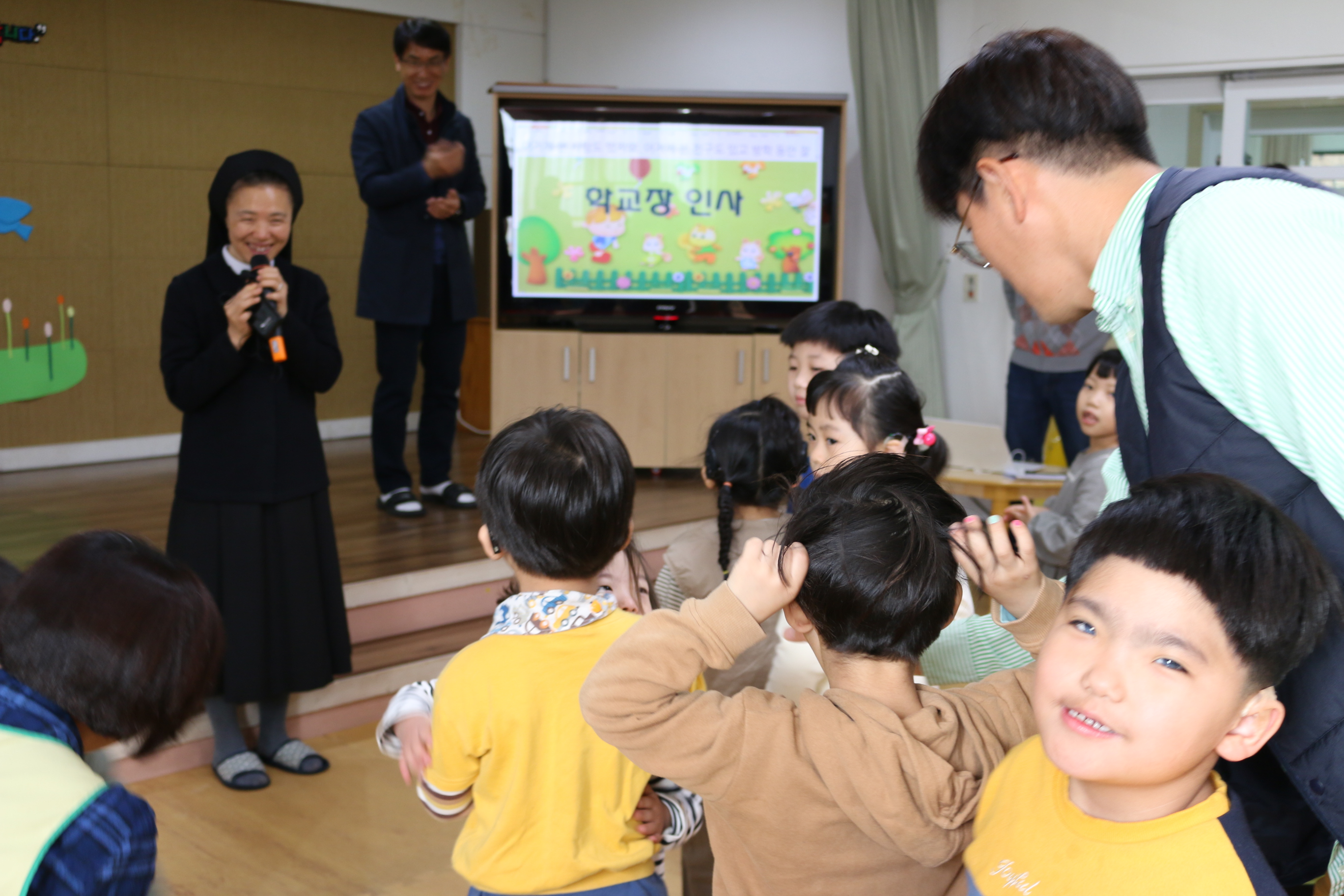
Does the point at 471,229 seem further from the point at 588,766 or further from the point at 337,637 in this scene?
the point at 588,766

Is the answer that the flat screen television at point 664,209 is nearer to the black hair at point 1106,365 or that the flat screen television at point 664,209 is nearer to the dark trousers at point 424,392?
the dark trousers at point 424,392

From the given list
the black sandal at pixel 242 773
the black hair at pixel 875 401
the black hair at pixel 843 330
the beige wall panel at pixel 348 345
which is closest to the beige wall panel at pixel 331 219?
the beige wall panel at pixel 348 345

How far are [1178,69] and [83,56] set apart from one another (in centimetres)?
491

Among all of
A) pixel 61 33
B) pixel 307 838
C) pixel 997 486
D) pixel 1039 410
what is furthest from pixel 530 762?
pixel 61 33

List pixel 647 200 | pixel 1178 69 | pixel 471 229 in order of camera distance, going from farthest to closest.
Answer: pixel 471 229 → pixel 647 200 → pixel 1178 69

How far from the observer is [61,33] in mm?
5020

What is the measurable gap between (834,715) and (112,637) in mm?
682

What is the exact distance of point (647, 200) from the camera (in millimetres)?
5246

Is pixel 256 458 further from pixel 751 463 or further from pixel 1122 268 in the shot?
pixel 1122 268

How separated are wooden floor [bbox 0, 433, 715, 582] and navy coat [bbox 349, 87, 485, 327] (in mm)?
782

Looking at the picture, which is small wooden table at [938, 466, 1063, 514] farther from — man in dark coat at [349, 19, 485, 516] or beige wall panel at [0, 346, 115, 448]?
beige wall panel at [0, 346, 115, 448]

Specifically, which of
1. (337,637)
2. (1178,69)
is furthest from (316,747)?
(1178,69)

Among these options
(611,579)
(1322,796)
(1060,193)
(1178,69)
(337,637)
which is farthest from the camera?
(1178,69)

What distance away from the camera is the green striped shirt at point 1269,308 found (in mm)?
826
